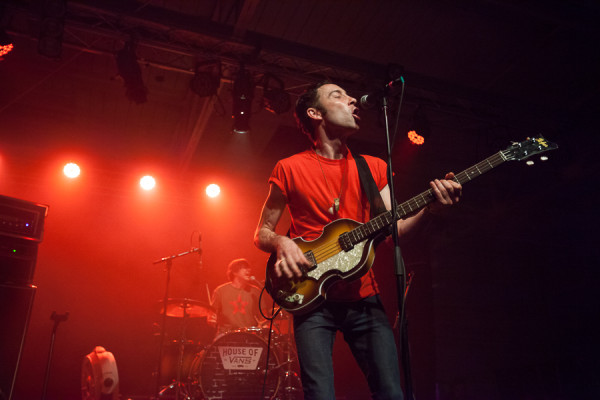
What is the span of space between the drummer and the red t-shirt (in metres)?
5.29

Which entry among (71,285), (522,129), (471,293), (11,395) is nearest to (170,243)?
(71,285)

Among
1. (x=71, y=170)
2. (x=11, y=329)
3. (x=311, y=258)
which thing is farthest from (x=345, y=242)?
(x=71, y=170)

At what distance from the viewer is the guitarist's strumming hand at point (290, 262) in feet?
6.78

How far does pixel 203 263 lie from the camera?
32.4ft

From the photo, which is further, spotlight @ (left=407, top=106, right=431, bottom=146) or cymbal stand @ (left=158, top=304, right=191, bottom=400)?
spotlight @ (left=407, top=106, right=431, bottom=146)

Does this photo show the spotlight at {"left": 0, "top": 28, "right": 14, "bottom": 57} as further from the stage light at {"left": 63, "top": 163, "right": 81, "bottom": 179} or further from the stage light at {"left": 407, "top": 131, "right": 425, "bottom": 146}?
the stage light at {"left": 407, "top": 131, "right": 425, "bottom": 146}

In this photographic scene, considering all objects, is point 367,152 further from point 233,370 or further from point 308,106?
point 308,106

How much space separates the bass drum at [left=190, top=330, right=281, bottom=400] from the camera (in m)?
5.85

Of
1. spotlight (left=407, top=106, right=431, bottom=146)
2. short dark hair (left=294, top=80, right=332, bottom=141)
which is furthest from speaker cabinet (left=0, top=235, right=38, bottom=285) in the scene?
spotlight (left=407, top=106, right=431, bottom=146)

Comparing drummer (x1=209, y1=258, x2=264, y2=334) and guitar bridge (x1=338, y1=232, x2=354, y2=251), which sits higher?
drummer (x1=209, y1=258, x2=264, y2=334)

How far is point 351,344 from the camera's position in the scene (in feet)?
7.03

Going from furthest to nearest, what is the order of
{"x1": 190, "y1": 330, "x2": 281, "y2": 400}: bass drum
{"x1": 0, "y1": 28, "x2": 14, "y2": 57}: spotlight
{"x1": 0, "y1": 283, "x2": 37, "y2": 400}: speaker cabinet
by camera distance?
{"x1": 190, "y1": 330, "x2": 281, "y2": 400}: bass drum
{"x1": 0, "y1": 28, "x2": 14, "y2": 57}: spotlight
{"x1": 0, "y1": 283, "x2": 37, "y2": 400}: speaker cabinet

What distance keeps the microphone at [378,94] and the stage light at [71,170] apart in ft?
27.6

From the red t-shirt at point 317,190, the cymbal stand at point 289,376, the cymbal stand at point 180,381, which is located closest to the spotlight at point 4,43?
the cymbal stand at point 180,381
